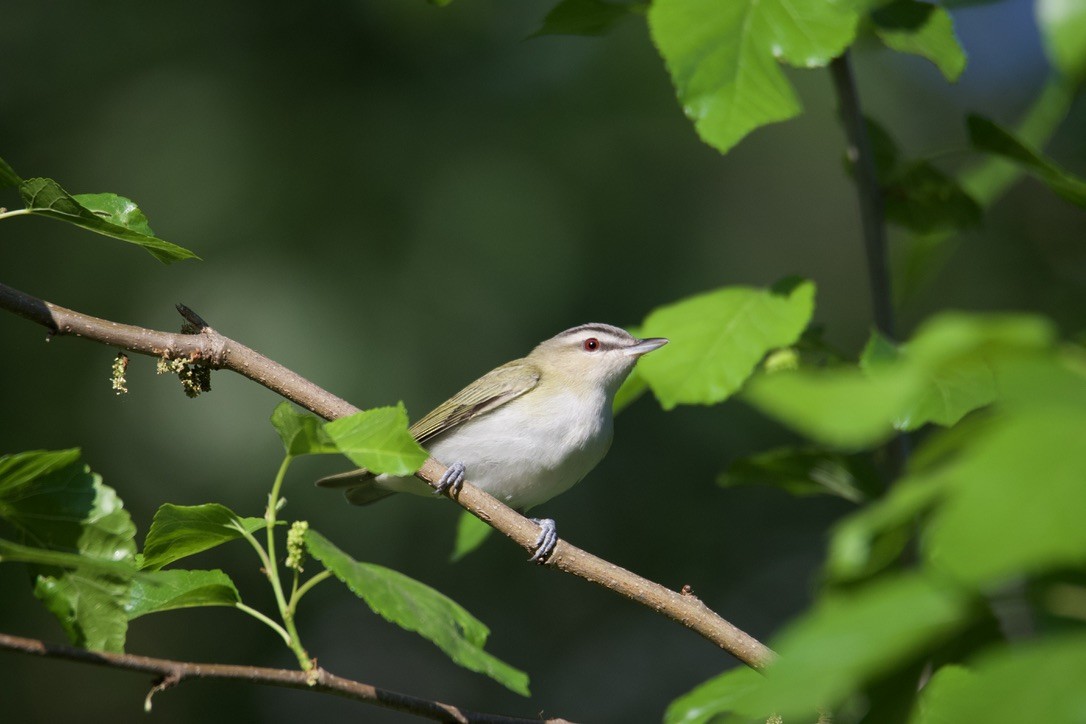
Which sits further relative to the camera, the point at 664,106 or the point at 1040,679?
the point at 664,106

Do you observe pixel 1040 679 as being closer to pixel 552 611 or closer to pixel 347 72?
pixel 347 72

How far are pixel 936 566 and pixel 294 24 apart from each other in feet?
22.5

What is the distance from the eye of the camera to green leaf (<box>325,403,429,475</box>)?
5.39 ft

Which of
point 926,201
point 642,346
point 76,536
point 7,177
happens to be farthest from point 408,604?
point 642,346

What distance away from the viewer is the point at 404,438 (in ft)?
5.44

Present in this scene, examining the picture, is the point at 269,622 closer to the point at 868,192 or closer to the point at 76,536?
the point at 76,536

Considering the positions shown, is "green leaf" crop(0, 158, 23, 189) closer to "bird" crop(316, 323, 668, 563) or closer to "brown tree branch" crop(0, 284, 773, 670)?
"brown tree branch" crop(0, 284, 773, 670)

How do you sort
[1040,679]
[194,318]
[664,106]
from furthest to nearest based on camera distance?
1. [664,106]
2. [194,318]
3. [1040,679]

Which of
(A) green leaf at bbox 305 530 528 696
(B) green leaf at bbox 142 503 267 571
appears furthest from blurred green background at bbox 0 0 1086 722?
(B) green leaf at bbox 142 503 267 571

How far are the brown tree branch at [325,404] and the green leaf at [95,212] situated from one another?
17cm

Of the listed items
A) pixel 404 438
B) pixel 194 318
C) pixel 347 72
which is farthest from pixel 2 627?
pixel 404 438

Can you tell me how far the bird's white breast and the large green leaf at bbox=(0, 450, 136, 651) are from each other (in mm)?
2697

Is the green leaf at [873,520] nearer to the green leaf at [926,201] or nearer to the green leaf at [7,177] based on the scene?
the green leaf at [7,177]

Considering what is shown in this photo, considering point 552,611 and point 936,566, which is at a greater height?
point 936,566
